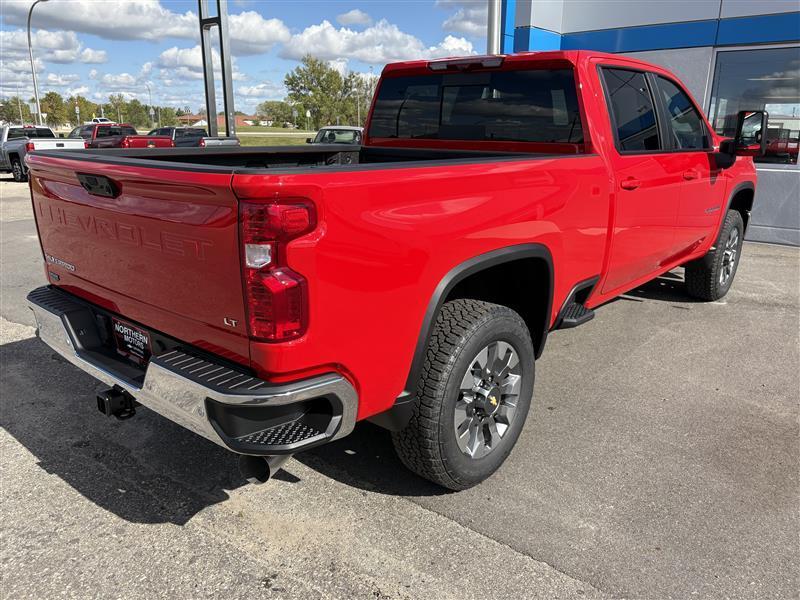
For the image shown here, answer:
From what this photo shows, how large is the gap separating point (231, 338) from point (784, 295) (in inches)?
249

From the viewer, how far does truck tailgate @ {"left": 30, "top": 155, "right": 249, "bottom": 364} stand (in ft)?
6.72

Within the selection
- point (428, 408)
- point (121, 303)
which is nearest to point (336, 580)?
point (428, 408)

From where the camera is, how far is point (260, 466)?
7.52 ft

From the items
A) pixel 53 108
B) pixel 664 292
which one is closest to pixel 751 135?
pixel 664 292

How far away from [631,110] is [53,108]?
9383 cm

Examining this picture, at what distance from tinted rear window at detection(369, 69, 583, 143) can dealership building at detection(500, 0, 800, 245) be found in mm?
6296

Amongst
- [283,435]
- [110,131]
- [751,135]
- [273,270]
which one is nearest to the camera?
[273,270]

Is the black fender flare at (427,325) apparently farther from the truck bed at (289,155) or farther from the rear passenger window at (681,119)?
the rear passenger window at (681,119)

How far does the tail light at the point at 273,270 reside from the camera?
193cm

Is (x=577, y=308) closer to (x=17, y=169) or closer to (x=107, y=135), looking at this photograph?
(x=17, y=169)

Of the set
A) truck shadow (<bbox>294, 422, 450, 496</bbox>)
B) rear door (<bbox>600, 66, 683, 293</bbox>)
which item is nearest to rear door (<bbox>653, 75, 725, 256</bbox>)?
rear door (<bbox>600, 66, 683, 293</bbox>)

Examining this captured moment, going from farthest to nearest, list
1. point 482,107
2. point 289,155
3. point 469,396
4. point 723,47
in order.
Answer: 1. point 723,47
2. point 289,155
3. point 482,107
4. point 469,396

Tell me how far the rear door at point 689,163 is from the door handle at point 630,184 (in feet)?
2.29

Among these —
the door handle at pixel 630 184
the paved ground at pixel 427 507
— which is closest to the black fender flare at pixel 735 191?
the paved ground at pixel 427 507
